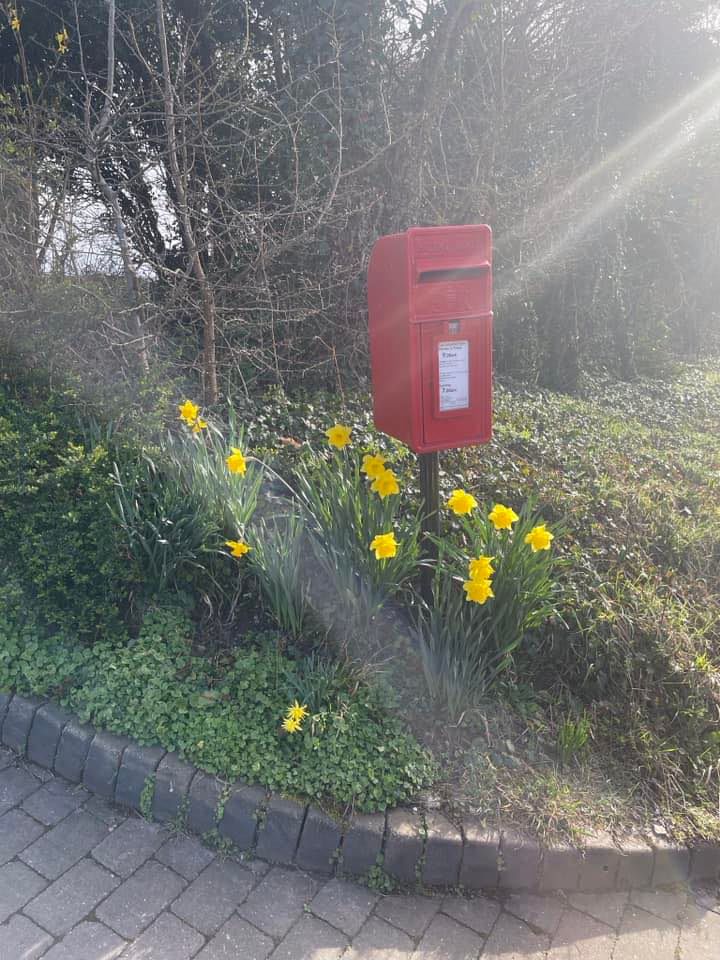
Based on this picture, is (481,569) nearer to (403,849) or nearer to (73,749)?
(403,849)

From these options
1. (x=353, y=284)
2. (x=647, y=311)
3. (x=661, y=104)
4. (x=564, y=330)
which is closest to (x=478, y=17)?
(x=353, y=284)

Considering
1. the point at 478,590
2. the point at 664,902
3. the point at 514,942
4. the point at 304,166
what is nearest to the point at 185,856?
the point at 514,942

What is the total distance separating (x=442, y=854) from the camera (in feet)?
8.11

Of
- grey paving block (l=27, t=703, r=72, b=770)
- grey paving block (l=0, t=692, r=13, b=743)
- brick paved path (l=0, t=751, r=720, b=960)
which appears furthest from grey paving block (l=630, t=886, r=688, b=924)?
grey paving block (l=0, t=692, r=13, b=743)

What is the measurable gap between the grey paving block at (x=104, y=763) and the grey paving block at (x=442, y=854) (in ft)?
3.66

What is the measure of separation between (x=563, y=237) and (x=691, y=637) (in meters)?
4.75

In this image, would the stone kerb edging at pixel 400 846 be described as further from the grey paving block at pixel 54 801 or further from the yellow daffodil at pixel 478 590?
A: the yellow daffodil at pixel 478 590

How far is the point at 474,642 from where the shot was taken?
295 cm

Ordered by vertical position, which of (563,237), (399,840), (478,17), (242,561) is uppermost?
(478,17)

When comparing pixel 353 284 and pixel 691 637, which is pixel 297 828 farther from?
pixel 353 284

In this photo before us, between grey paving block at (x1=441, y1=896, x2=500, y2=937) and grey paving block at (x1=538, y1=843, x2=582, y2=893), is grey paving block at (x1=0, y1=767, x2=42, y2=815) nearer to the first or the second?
grey paving block at (x1=441, y1=896, x2=500, y2=937)

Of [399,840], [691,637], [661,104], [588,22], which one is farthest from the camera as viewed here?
[661,104]

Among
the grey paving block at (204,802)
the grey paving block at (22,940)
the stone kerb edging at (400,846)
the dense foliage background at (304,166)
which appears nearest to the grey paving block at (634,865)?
the stone kerb edging at (400,846)

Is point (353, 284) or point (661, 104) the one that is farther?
point (661, 104)
